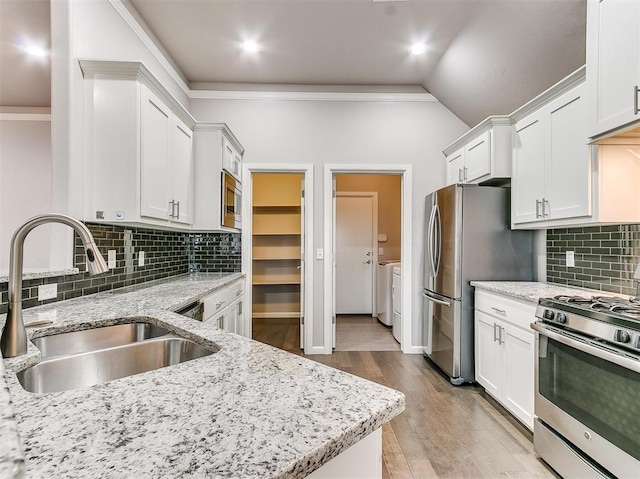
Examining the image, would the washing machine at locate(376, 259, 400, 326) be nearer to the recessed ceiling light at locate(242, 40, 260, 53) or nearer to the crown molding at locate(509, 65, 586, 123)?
the crown molding at locate(509, 65, 586, 123)

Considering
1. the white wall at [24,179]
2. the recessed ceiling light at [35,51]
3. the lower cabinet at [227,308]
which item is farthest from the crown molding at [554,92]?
the white wall at [24,179]

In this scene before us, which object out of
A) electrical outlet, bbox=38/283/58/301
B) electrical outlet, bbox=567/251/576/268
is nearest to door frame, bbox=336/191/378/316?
electrical outlet, bbox=567/251/576/268

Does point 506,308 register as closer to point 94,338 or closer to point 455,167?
point 455,167

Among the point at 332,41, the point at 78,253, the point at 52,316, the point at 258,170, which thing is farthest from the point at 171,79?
the point at 52,316

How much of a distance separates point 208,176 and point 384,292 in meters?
2.97

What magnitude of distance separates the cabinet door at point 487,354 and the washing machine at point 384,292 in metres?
1.82

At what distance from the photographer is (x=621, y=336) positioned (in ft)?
4.37

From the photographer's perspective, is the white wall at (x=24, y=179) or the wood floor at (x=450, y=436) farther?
the white wall at (x=24, y=179)

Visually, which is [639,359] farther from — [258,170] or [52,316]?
Answer: [258,170]

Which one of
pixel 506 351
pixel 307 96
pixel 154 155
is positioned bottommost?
pixel 506 351

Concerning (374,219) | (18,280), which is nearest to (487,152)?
(374,219)

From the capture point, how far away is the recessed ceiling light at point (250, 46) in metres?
2.87

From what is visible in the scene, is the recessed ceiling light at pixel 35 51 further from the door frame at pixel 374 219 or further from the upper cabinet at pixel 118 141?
the door frame at pixel 374 219

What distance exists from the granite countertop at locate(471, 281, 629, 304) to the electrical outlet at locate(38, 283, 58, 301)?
2611 mm
